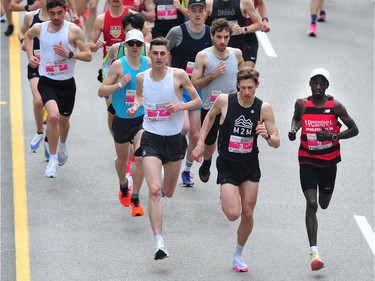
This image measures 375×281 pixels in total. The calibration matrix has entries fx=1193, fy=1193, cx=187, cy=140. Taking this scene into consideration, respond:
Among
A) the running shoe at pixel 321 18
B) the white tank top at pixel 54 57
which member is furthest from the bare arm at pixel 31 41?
the running shoe at pixel 321 18

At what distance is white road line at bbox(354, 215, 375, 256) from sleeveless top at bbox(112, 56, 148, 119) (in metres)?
2.90

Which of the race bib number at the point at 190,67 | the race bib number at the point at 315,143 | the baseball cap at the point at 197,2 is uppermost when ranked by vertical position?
the baseball cap at the point at 197,2

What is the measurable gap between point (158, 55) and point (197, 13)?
6.68 feet

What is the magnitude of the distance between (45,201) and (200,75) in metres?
2.43

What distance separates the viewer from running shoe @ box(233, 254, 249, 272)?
41.5 ft

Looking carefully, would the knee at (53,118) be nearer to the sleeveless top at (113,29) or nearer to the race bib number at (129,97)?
the race bib number at (129,97)

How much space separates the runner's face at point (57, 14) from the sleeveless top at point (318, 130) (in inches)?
138

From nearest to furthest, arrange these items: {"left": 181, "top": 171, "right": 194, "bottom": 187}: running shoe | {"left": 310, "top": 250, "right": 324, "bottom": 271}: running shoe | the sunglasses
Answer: {"left": 310, "top": 250, "right": 324, "bottom": 271}: running shoe, the sunglasses, {"left": 181, "top": 171, "right": 194, "bottom": 187}: running shoe

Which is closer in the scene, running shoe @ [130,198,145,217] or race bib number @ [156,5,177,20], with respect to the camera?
running shoe @ [130,198,145,217]

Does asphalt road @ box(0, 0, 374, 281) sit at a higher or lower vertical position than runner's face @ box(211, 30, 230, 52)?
lower

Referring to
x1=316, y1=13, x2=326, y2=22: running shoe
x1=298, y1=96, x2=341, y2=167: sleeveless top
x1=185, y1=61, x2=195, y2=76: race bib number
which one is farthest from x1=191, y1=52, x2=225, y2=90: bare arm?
x1=316, y1=13, x2=326, y2=22: running shoe

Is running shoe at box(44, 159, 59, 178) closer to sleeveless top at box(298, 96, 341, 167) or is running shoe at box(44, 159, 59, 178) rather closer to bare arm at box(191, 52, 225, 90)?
bare arm at box(191, 52, 225, 90)

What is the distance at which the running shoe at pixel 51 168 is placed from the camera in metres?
15.0

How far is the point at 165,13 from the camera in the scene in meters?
16.8
